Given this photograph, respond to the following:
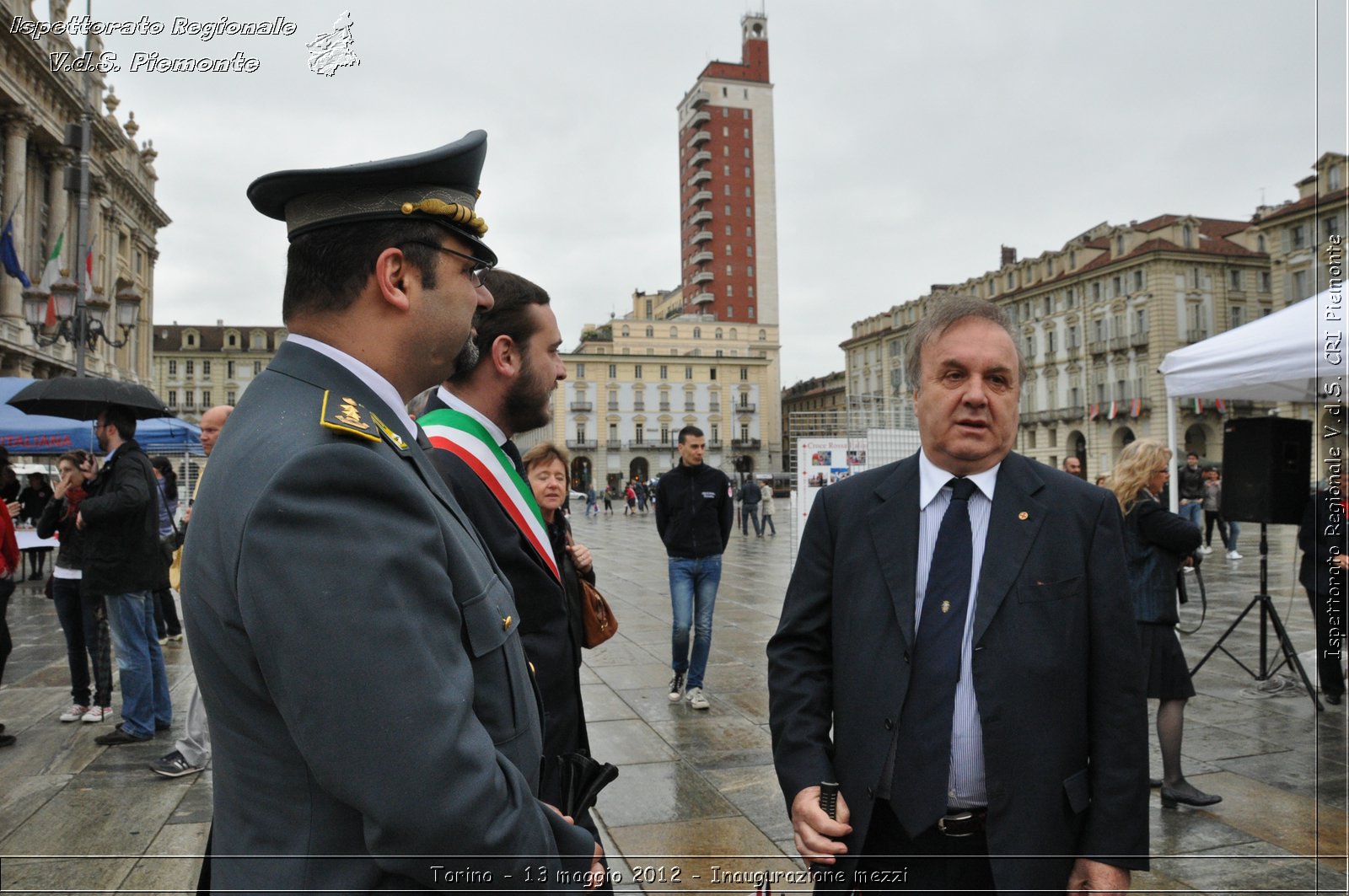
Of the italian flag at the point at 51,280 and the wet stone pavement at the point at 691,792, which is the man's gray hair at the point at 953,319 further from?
the italian flag at the point at 51,280

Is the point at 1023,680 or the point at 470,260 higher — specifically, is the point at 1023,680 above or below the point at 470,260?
below

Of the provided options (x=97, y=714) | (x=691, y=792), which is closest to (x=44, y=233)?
(x=97, y=714)

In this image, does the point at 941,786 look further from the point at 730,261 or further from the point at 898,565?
the point at 730,261

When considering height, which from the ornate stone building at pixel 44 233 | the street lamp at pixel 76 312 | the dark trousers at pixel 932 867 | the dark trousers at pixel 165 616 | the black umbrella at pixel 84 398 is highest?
the ornate stone building at pixel 44 233

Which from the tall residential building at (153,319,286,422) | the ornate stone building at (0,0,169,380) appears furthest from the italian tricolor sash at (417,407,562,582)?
the ornate stone building at (0,0,169,380)

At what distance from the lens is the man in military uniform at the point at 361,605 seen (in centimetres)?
96

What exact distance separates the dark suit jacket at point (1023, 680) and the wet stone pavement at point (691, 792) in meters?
0.48

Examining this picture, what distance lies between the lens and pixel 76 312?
427 inches

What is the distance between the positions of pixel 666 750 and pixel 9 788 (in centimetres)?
351

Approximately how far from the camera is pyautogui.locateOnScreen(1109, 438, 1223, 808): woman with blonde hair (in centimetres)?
442

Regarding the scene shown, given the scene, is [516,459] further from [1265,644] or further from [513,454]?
[1265,644]

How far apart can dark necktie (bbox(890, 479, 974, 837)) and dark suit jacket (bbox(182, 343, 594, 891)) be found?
842mm

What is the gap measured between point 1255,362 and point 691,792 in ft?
16.2

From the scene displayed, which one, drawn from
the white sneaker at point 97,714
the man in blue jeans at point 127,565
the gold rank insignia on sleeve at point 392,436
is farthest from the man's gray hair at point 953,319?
the white sneaker at point 97,714
